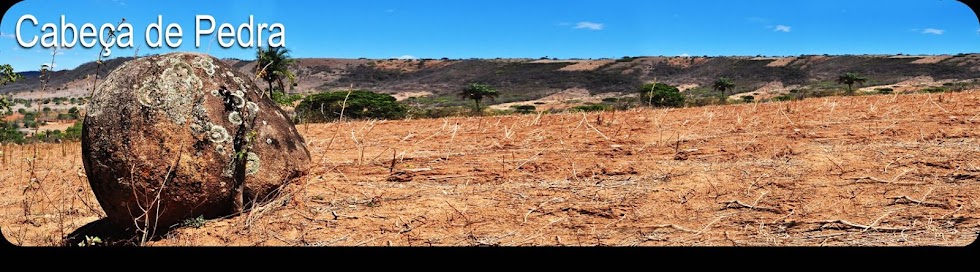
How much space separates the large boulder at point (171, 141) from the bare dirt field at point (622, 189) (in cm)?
29

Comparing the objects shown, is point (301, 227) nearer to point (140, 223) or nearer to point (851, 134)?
point (140, 223)

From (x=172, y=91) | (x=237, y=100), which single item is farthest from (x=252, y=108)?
(x=172, y=91)

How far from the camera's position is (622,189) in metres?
6.59

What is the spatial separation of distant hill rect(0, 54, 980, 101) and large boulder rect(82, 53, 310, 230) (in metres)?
61.8

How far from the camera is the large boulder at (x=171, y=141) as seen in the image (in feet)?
17.3

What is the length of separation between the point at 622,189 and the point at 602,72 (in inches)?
2954

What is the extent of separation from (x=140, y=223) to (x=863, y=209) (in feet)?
18.9

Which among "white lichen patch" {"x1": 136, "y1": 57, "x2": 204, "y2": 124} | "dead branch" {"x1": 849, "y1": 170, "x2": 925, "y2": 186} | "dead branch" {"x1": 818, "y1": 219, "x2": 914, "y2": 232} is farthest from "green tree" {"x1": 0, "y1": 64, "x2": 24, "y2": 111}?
"dead branch" {"x1": 849, "y1": 170, "x2": 925, "y2": 186}

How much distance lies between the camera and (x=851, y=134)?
28.5 ft

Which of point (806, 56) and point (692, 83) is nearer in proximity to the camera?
point (692, 83)

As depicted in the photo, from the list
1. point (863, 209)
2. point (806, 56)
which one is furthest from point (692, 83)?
point (863, 209)

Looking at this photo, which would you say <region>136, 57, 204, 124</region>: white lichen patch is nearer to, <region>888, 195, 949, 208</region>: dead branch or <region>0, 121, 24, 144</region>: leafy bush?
<region>888, 195, 949, 208</region>: dead branch

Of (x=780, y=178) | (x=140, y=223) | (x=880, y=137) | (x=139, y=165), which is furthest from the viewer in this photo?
(x=880, y=137)

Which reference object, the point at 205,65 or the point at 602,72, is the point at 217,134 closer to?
the point at 205,65
